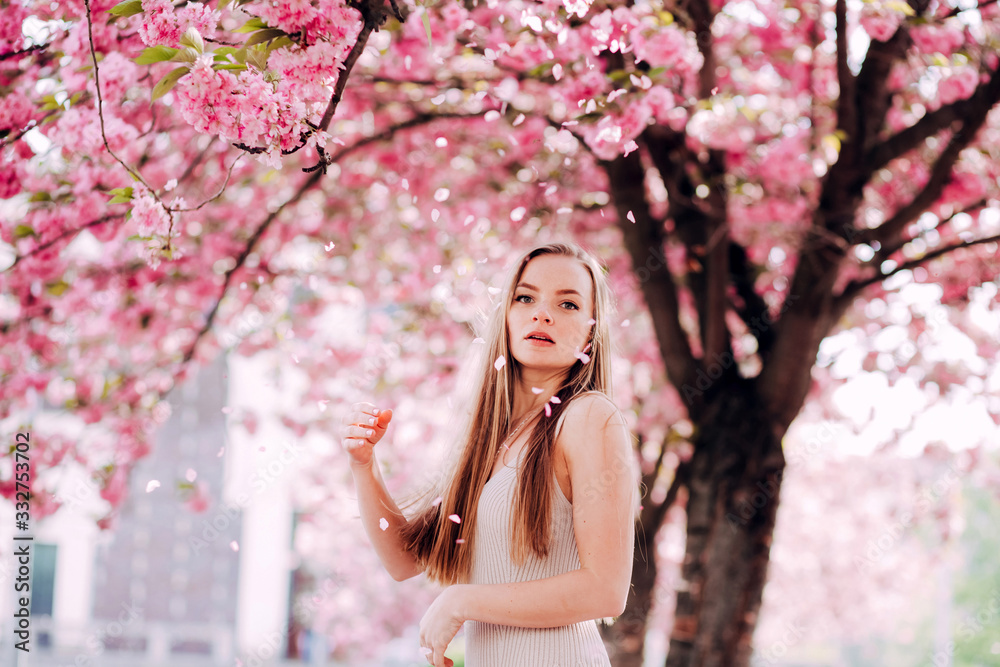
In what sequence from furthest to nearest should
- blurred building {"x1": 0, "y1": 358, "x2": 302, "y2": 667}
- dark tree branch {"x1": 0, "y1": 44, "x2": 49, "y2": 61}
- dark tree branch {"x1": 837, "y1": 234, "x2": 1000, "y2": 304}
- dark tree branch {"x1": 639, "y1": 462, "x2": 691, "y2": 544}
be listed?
blurred building {"x1": 0, "y1": 358, "x2": 302, "y2": 667} → dark tree branch {"x1": 639, "y1": 462, "x2": 691, "y2": 544} → dark tree branch {"x1": 837, "y1": 234, "x2": 1000, "y2": 304} → dark tree branch {"x1": 0, "y1": 44, "x2": 49, "y2": 61}

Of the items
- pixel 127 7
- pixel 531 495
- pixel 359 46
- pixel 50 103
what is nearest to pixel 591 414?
pixel 531 495

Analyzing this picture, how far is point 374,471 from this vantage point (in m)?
1.95

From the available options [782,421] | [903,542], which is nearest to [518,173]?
[782,421]

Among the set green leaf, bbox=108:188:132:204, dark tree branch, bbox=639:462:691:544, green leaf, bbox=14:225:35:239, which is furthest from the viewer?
dark tree branch, bbox=639:462:691:544

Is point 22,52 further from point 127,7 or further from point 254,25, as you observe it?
point 254,25

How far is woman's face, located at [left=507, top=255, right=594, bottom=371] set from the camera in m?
1.90

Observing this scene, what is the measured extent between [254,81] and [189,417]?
1430 centimetres

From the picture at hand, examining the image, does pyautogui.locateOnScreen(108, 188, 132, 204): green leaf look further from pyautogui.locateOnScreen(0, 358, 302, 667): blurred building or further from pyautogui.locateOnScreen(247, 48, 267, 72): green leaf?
pyautogui.locateOnScreen(0, 358, 302, 667): blurred building

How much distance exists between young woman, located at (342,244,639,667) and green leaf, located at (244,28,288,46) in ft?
2.42

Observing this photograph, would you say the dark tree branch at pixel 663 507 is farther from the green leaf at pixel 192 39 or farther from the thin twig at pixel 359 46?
the green leaf at pixel 192 39

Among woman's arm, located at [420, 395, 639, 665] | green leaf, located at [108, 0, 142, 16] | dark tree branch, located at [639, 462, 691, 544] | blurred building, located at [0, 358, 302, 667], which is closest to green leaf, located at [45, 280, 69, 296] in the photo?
green leaf, located at [108, 0, 142, 16]

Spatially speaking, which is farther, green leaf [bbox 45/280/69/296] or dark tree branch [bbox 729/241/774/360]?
dark tree branch [bbox 729/241/774/360]

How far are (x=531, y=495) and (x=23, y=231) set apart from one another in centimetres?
261

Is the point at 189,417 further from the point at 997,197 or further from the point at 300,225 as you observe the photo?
the point at 997,197
